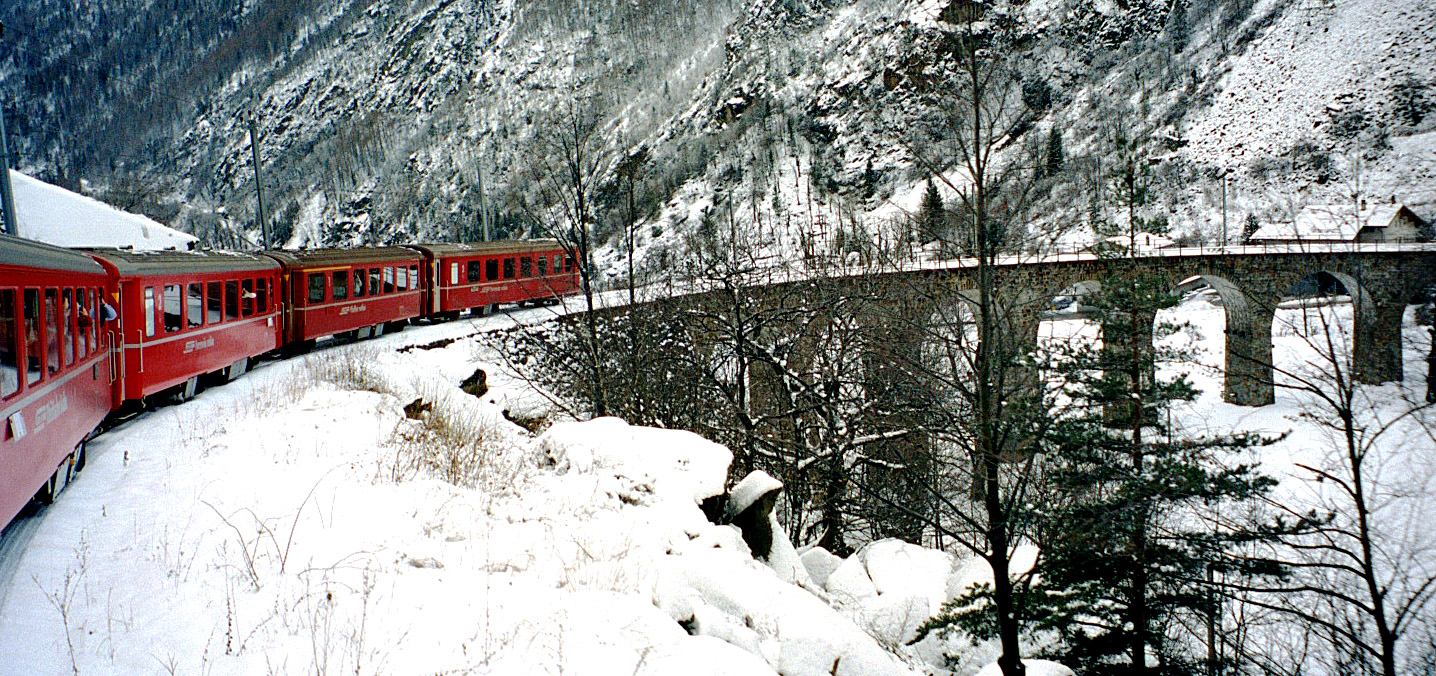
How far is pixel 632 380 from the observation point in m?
16.4

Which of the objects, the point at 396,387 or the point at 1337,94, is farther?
the point at 1337,94

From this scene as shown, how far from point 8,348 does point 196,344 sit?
6.94 m

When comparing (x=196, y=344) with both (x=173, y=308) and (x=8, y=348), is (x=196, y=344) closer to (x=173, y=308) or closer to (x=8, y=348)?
(x=173, y=308)

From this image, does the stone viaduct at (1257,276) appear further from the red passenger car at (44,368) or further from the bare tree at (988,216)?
the red passenger car at (44,368)

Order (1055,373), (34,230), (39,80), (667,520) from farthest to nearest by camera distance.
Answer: (39,80) < (34,230) < (1055,373) < (667,520)

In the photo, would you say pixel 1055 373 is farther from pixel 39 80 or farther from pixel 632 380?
pixel 39 80

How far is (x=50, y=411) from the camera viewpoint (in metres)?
6.56

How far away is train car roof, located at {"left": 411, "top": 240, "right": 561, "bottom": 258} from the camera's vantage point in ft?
74.1

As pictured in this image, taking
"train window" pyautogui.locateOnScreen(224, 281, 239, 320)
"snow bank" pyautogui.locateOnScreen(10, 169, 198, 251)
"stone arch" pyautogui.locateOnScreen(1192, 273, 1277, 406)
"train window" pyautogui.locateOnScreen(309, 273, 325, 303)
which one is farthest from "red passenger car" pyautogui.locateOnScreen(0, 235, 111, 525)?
"stone arch" pyautogui.locateOnScreen(1192, 273, 1277, 406)

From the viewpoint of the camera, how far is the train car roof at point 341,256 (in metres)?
16.8

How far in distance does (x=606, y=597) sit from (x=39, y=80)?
253 meters

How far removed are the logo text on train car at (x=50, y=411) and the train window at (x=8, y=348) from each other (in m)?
0.54

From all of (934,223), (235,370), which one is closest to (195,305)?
(235,370)

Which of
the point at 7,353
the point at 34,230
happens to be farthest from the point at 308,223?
the point at 7,353
